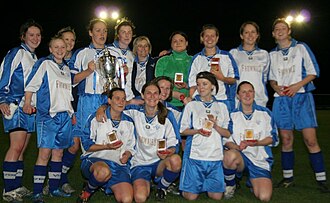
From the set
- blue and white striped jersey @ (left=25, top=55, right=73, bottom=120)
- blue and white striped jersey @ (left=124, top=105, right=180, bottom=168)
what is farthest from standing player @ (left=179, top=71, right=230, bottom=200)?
blue and white striped jersey @ (left=25, top=55, right=73, bottom=120)

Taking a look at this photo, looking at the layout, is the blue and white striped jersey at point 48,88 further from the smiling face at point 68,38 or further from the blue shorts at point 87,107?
the smiling face at point 68,38

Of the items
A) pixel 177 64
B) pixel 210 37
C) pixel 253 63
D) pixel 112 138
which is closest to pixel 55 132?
pixel 112 138

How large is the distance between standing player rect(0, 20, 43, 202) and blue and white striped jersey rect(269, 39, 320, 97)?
289 centimetres

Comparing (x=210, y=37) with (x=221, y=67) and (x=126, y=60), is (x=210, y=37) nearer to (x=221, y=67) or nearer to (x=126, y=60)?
(x=221, y=67)

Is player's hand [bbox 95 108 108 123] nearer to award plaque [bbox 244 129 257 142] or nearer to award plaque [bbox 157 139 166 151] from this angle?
award plaque [bbox 157 139 166 151]

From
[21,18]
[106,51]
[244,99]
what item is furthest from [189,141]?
[21,18]

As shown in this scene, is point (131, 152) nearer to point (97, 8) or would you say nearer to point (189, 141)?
point (189, 141)

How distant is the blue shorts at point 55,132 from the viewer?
5.07 meters

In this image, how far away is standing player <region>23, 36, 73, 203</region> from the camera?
199 inches

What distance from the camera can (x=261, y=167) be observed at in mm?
5523

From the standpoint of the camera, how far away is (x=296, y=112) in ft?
19.0

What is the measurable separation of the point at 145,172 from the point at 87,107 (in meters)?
1.00

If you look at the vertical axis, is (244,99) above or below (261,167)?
above

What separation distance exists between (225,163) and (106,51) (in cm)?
183
